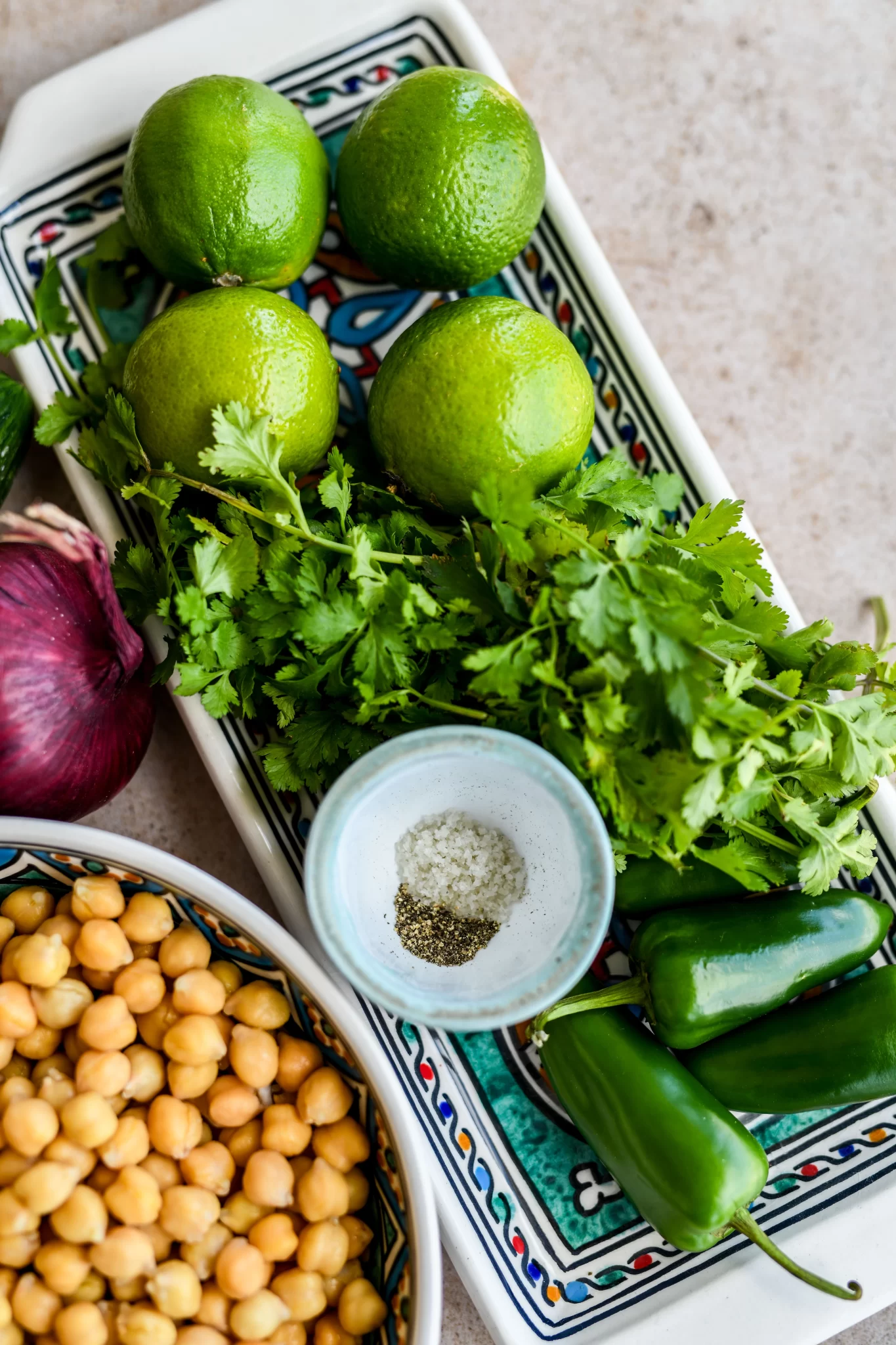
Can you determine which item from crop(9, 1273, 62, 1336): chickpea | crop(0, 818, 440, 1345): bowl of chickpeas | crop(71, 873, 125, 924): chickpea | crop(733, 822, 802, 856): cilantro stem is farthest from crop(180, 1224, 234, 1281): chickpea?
crop(733, 822, 802, 856): cilantro stem

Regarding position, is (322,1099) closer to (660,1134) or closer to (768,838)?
(660,1134)

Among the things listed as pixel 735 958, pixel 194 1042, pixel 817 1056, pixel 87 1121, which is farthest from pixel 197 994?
pixel 817 1056

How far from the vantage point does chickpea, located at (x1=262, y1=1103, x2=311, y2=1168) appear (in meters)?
1.05

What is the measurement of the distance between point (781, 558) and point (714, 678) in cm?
45

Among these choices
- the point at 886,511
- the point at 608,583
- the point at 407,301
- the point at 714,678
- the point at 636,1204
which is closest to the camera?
the point at 608,583

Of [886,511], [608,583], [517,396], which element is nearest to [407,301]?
[517,396]

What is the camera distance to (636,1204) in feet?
3.85

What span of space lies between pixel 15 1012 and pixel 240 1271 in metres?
0.33

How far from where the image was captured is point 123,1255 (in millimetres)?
953

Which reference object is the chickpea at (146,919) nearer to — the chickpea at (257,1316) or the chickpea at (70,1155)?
the chickpea at (70,1155)

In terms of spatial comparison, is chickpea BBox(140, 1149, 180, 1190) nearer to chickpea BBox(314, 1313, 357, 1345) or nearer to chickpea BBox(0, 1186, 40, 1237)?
chickpea BBox(0, 1186, 40, 1237)

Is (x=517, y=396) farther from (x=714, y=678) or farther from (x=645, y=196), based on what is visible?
(x=645, y=196)

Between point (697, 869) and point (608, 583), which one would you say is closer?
point (608, 583)

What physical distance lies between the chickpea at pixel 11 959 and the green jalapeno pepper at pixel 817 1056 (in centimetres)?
78
